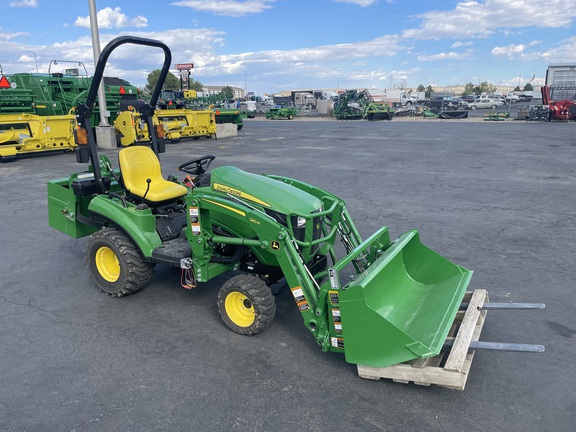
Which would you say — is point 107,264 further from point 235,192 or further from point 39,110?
point 39,110

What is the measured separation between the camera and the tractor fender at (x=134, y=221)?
4.32 m

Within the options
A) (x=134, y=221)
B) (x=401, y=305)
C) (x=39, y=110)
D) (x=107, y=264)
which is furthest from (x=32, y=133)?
(x=401, y=305)

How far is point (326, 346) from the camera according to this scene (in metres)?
3.29

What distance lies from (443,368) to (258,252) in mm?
1645

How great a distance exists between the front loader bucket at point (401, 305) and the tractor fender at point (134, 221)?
6.51 feet

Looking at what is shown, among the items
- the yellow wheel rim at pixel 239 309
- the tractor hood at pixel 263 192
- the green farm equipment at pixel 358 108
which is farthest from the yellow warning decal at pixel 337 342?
the green farm equipment at pixel 358 108

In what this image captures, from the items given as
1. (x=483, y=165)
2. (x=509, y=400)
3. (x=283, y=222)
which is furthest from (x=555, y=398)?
(x=483, y=165)

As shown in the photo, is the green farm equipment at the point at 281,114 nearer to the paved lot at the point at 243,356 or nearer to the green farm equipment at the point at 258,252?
the paved lot at the point at 243,356

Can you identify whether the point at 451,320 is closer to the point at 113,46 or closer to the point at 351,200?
the point at 113,46

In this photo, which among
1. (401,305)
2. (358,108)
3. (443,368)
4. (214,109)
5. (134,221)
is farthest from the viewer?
(358,108)

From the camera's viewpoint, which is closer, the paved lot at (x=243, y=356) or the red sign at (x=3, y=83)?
the paved lot at (x=243, y=356)

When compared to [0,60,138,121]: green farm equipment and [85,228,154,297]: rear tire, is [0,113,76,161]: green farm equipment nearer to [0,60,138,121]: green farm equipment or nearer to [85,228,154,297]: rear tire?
[0,60,138,121]: green farm equipment

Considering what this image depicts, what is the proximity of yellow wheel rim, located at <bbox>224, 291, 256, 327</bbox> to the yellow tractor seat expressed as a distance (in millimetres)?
1382

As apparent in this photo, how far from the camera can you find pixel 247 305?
12.7 feet
